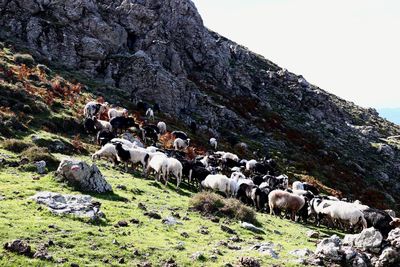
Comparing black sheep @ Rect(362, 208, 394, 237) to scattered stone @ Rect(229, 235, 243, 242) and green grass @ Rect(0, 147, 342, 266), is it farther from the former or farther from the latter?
scattered stone @ Rect(229, 235, 243, 242)

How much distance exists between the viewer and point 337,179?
59.3 m

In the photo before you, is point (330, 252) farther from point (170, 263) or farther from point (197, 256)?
point (170, 263)

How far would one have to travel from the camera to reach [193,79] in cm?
7894

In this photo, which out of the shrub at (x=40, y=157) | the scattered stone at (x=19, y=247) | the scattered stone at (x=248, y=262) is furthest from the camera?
the shrub at (x=40, y=157)

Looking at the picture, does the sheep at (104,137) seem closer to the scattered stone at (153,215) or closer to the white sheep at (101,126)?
the white sheep at (101,126)

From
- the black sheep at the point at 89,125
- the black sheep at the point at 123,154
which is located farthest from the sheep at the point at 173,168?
the black sheep at the point at 89,125

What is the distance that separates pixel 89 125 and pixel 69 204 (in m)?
19.2

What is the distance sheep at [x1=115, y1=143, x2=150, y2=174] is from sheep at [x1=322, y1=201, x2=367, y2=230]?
38.7 ft

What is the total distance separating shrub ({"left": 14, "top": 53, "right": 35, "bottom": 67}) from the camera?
155ft

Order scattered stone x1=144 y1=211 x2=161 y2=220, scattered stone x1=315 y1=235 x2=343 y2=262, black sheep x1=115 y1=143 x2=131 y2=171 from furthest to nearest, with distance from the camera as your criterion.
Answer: black sheep x1=115 y1=143 x2=131 y2=171, scattered stone x1=144 y1=211 x2=161 y2=220, scattered stone x1=315 y1=235 x2=343 y2=262

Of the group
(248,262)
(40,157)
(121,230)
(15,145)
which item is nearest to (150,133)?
(15,145)

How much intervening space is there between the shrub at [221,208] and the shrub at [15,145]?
36.0 feet

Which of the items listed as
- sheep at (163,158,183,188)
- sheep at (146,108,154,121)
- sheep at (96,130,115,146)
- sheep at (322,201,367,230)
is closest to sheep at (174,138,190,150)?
sheep at (96,130,115,146)

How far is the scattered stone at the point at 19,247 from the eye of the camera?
39.6ft
